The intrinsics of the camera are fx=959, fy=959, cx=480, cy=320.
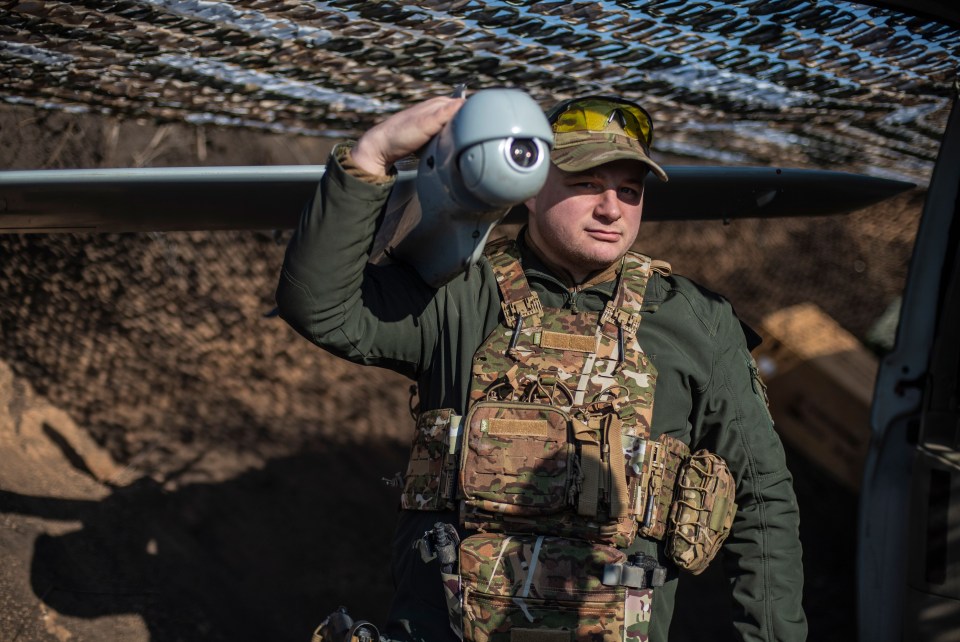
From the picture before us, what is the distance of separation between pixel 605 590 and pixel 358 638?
24.4 inches

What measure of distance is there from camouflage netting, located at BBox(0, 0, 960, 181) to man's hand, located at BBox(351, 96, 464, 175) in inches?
51.7

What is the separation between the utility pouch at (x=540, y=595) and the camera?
234 centimetres

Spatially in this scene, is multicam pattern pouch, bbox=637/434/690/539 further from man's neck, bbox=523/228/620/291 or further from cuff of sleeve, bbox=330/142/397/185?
cuff of sleeve, bbox=330/142/397/185

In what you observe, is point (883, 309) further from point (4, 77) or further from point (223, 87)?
point (4, 77)

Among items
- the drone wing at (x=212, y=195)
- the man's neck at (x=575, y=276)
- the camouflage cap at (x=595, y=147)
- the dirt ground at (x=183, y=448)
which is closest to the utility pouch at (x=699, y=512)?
the man's neck at (x=575, y=276)

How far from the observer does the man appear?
2.47m

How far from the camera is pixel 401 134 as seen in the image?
7.11 feet

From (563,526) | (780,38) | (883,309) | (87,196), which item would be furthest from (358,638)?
(883,309)

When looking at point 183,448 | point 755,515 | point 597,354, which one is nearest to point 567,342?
point 597,354

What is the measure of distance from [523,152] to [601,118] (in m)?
0.62

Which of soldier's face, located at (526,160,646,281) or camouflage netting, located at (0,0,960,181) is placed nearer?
soldier's face, located at (526,160,646,281)

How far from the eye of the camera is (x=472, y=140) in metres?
2.07

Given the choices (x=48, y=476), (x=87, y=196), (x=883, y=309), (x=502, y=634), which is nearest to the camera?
(x=502, y=634)

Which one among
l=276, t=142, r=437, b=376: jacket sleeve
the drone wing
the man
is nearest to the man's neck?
the man
